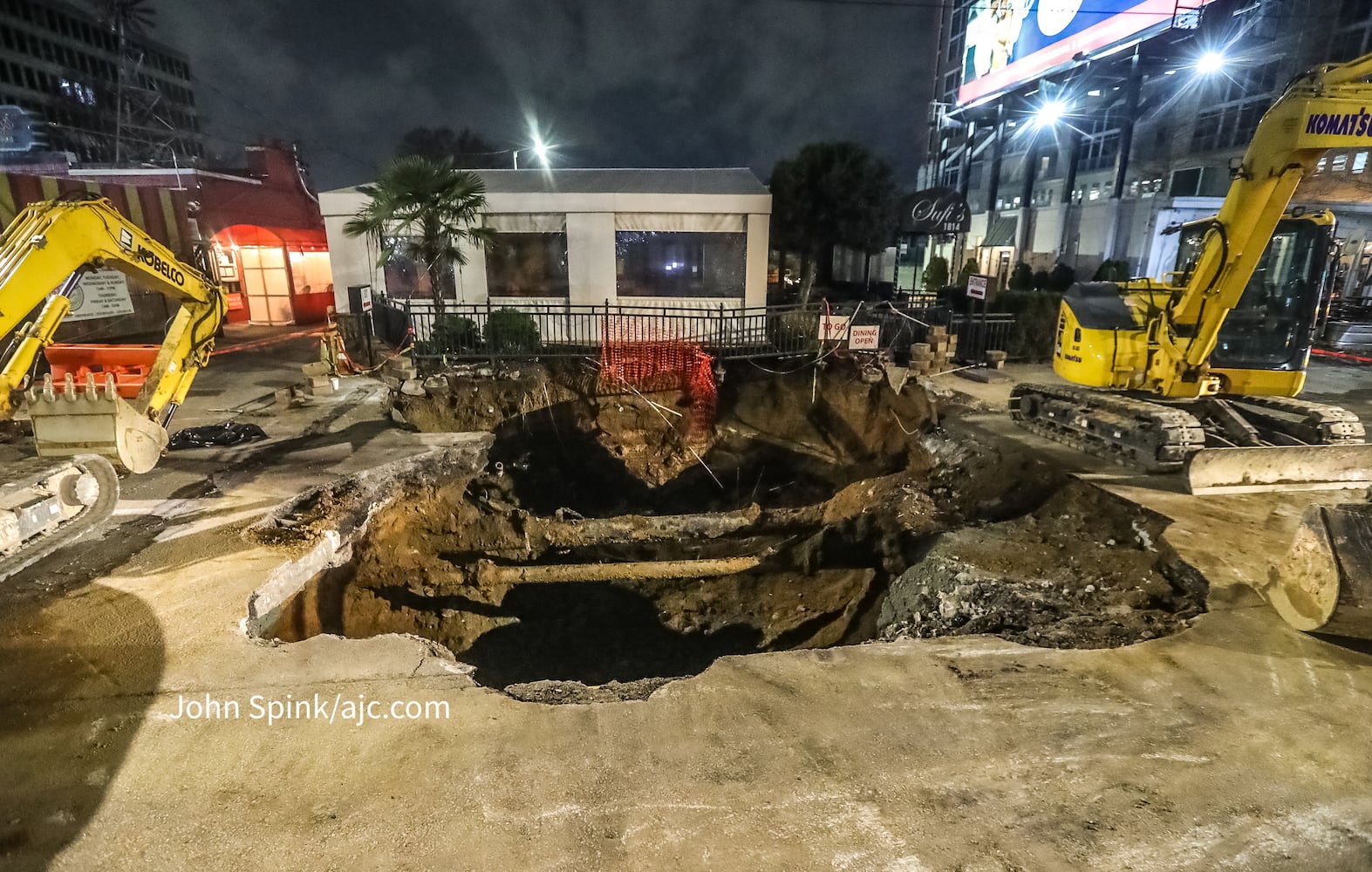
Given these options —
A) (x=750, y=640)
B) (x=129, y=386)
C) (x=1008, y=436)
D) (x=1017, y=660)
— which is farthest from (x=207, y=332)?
(x=1008, y=436)

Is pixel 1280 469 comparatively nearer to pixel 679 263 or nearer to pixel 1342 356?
pixel 679 263

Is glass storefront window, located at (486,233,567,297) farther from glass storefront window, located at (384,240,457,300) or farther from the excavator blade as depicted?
the excavator blade

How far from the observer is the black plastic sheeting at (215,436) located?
28.0 ft

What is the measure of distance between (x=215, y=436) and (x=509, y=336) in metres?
5.67

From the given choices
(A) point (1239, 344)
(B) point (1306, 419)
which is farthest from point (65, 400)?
(B) point (1306, 419)

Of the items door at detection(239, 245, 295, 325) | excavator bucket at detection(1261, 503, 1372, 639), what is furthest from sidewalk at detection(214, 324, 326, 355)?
excavator bucket at detection(1261, 503, 1372, 639)

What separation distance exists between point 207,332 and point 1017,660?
9.02 meters

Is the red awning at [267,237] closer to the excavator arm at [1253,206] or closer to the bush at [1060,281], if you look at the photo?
the excavator arm at [1253,206]

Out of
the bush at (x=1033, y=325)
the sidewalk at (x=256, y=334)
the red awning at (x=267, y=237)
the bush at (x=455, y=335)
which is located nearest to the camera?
the bush at (x=455, y=335)

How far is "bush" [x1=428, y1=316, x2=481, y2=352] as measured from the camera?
43.1ft

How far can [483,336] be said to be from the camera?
13.4 meters

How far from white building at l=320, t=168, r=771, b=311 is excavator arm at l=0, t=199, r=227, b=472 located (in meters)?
8.81

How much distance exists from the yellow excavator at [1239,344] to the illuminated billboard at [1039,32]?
2071 cm

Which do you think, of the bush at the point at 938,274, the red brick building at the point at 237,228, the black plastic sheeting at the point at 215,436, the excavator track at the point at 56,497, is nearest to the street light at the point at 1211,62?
the bush at the point at 938,274
